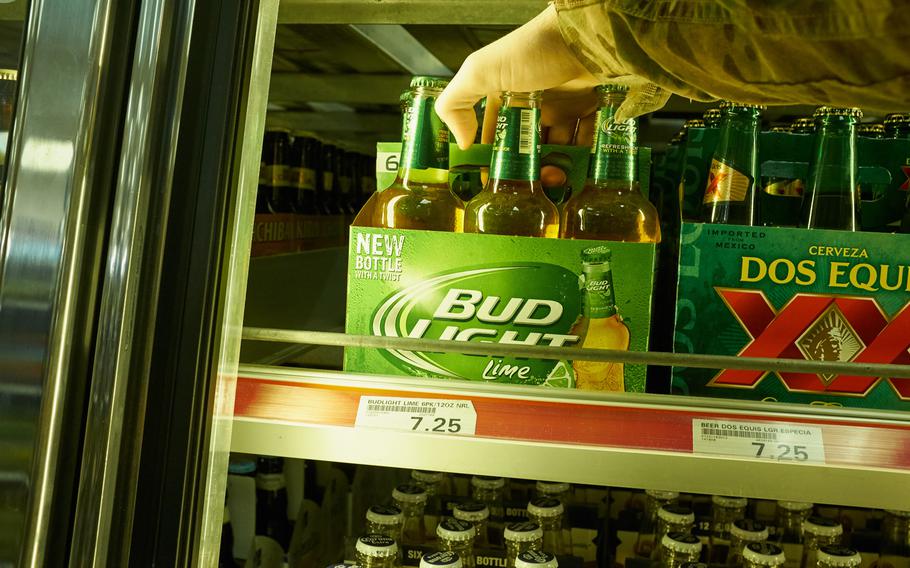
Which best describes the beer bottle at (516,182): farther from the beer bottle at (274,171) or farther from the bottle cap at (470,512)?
the beer bottle at (274,171)

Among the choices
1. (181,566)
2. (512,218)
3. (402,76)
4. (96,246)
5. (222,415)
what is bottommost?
→ (181,566)

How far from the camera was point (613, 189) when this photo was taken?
3.56ft

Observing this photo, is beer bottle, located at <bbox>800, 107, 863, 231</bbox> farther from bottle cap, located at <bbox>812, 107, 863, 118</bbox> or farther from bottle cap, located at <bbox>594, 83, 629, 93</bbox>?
bottle cap, located at <bbox>594, 83, 629, 93</bbox>

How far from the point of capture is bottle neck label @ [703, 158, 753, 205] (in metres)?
1.14

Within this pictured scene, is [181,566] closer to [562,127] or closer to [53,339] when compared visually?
[53,339]

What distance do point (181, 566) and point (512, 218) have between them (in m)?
0.57

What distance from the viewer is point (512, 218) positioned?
3.53 ft

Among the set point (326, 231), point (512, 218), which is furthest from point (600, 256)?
point (326, 231)

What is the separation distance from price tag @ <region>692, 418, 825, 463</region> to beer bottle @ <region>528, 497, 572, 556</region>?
0.42 metres

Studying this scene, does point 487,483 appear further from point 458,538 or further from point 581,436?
point 581,436

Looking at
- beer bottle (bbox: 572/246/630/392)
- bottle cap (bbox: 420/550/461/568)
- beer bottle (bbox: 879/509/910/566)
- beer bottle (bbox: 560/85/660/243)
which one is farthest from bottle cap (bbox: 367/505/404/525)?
beer bottle (bbox: 879/509/910/566)

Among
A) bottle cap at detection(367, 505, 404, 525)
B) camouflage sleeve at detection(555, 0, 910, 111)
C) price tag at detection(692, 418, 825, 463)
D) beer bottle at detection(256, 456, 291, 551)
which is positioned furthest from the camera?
beer bottle at detection(256, 456, 291, 551)

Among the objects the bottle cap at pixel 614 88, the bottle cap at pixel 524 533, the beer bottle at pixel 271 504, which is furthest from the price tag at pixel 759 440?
the beer bottle at pixel 271 504

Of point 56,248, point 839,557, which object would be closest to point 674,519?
point 839,557
